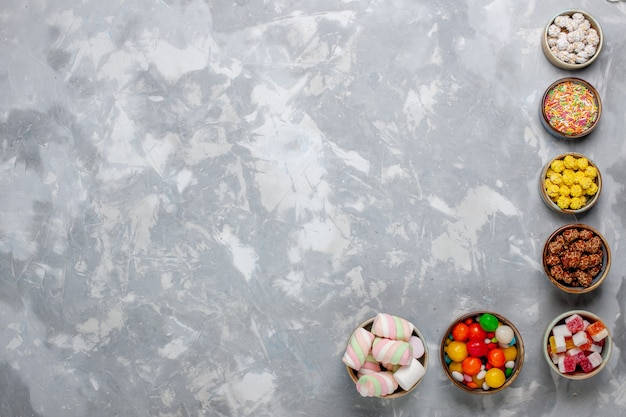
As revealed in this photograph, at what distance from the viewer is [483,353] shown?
2.32m

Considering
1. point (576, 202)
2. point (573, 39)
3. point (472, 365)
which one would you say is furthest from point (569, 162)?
point (472, 365)

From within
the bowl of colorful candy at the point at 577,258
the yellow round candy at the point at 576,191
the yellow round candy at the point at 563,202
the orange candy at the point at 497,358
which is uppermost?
the yellow round candy at the point at 576,191

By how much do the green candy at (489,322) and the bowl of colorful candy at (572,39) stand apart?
1.00 meters

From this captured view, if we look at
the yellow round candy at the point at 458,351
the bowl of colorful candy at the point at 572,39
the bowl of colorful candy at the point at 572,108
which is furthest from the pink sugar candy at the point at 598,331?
the bowl of colorful candy at the point at 572,39

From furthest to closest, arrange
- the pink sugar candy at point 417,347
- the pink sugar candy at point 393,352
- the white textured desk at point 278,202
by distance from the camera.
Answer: the white textured desk at point 278,202
the pink sugar candy at point 417,347
the pink sugar candy at point 393,352

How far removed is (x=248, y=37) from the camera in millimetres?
2551

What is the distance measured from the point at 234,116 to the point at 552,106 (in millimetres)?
1231

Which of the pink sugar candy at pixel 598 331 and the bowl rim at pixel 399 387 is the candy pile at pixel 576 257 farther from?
the bowl rim at pixel 399 387

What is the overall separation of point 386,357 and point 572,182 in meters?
0.95

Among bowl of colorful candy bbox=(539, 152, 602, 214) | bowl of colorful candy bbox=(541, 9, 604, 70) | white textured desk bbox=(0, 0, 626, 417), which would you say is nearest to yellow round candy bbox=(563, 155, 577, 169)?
bowl of colorful candy bbox=(539, 152, 602, 214)

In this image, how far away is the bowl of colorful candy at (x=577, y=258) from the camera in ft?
7.56

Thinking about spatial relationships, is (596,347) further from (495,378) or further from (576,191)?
(576,191)

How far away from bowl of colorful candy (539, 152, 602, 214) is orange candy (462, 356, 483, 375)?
0.64 m

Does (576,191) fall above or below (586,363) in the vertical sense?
above
